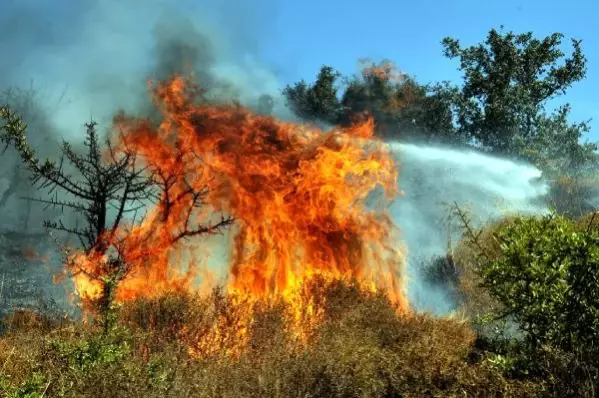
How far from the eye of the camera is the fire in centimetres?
1212

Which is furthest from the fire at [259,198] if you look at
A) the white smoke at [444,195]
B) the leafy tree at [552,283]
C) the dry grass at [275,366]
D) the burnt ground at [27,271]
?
the burnt ground at [27,271]

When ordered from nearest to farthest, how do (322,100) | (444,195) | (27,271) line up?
(444,195) → (27,271) → (322,100)

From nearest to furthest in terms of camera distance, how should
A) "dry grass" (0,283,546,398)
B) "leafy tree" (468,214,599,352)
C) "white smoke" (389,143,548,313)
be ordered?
1. "dry grass" (0,283,546,398)
2. "leafy tree" (468,214,599,352)
3. "white smoke" (389,143,548,313)

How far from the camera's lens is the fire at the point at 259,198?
12117 millimetres

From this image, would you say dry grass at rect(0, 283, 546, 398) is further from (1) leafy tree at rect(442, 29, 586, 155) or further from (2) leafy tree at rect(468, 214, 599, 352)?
(1) leafy tree at rect(442, 29, 586, 155)

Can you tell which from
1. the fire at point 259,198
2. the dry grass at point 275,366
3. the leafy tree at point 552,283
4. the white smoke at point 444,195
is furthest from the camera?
the white smoke at point 444,195

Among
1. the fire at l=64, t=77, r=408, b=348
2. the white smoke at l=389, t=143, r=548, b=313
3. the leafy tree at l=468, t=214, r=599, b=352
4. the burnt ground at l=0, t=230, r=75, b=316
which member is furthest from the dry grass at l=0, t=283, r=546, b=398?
the burnt ground at l=0, t=230, r=75, b=316

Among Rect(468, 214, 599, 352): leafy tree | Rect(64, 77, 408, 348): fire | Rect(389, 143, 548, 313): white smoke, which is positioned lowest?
Rect(468, 214, 599, 352): leafy tree

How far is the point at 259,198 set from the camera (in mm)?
12414

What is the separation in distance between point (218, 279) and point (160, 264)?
1.54 meters

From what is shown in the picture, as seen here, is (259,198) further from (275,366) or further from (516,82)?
(516,82)

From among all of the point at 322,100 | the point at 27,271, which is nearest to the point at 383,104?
the point at 322,100

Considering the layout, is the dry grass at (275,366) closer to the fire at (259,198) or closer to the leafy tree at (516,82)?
the fire at (259,198)

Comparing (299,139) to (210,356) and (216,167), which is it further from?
(210,356)
